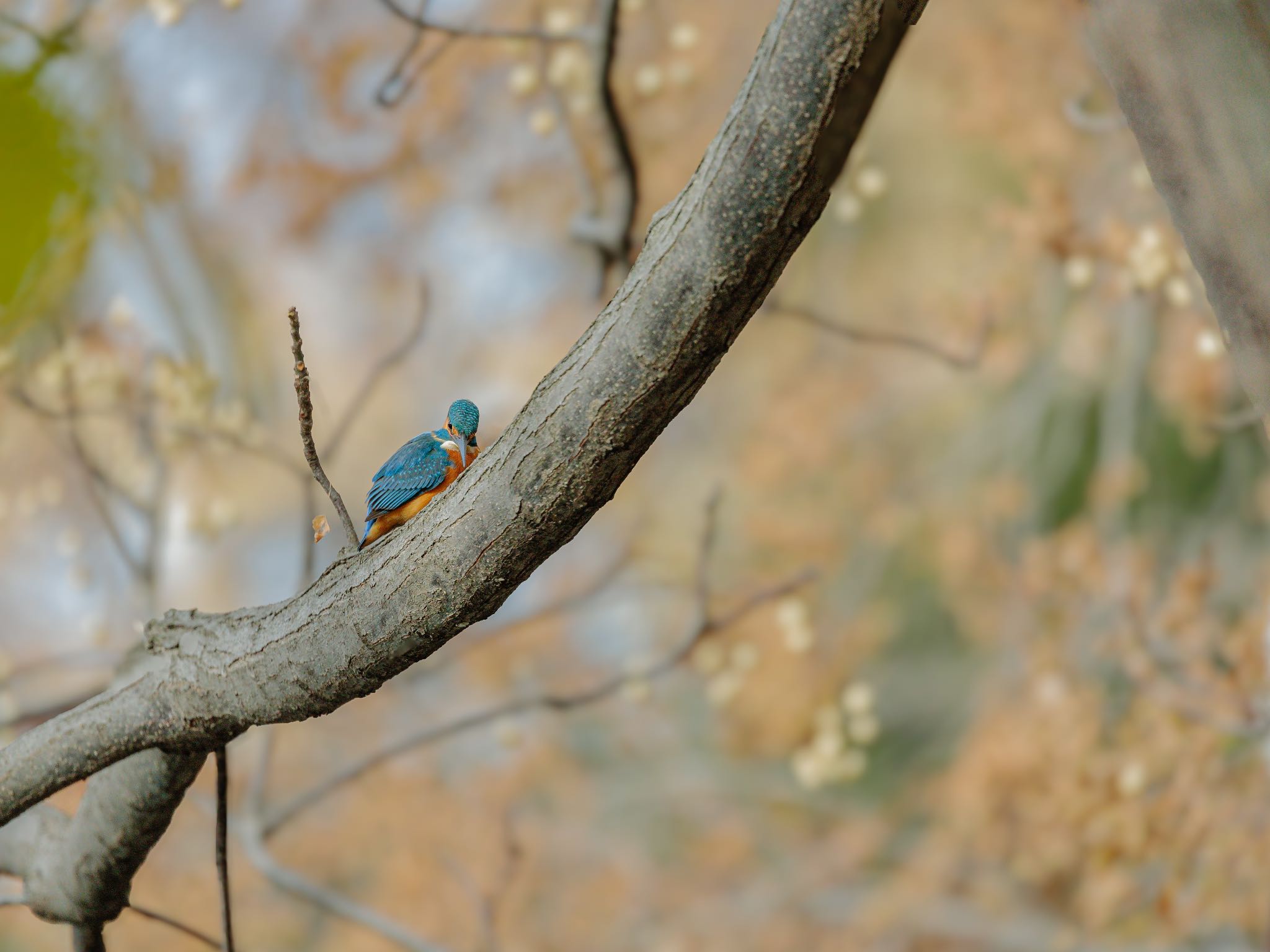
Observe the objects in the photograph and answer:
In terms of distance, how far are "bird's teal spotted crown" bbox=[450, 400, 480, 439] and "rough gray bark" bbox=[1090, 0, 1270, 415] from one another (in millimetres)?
379

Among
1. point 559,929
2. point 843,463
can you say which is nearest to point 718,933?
point 559,929

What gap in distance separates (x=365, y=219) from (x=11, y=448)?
1036 millimetres

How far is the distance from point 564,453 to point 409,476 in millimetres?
140

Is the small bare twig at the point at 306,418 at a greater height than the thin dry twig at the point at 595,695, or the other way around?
the thin dry twig at the point at 595,695

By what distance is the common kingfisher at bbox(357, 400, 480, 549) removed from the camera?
0.60 m

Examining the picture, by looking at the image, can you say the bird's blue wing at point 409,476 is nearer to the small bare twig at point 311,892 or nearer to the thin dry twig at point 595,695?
the thin dry twig at point 595,695

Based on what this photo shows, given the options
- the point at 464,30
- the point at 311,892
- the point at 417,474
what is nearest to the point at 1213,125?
the point at 417,474

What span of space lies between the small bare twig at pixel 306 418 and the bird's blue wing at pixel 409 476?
20 millimetres

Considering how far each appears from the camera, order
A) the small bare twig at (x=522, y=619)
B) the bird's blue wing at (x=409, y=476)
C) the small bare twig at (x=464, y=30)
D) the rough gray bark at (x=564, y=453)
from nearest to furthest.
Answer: the rough gray bark at (x=564, y=453) → the bird's blue wing at (x=409, y=476) → the small bare twig at (x=464, y=30) → the small bare twig at (x=522, y=619)

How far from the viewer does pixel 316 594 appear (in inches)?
23.1

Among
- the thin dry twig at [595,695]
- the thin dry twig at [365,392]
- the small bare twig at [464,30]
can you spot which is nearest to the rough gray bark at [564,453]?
the thin dry twig at [365,392]

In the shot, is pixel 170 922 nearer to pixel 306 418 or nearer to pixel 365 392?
pixel 306 418

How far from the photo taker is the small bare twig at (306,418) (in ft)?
1.57

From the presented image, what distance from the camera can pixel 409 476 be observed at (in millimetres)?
606
